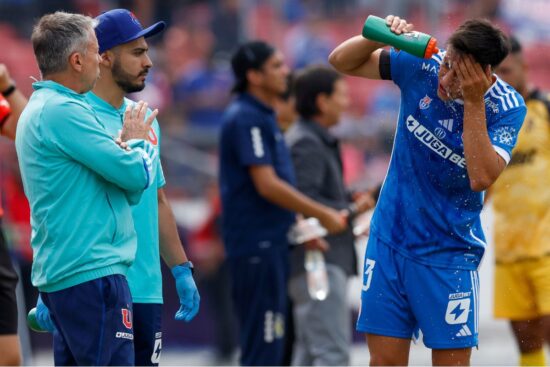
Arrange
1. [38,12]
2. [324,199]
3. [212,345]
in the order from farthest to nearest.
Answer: [38,12] → [212,345] → [324,199]

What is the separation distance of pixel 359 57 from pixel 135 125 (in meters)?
1.26

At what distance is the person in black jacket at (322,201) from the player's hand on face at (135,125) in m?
3.81

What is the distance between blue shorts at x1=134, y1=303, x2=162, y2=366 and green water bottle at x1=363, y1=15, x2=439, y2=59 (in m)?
1.76

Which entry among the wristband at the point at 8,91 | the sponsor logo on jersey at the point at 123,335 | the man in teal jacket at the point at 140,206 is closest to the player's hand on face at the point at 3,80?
the wristband at the point at 8,91

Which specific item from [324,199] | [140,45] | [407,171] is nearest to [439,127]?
[407,171]

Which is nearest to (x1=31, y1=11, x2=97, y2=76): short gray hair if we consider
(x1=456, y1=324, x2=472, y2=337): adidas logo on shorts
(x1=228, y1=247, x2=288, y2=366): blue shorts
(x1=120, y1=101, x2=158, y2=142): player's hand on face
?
(x1=120, y1=101, x2=158, y2=142): player's hand on face

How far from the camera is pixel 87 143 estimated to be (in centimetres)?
506

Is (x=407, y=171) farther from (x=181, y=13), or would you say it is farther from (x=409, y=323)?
(x=181, y=13)

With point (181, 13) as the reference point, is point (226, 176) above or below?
below

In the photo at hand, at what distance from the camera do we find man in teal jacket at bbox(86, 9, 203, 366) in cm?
579

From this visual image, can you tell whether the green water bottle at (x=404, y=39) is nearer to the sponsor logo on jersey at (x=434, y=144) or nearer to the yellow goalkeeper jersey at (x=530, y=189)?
the sponsor logo on jersey at (x=434, y=144)

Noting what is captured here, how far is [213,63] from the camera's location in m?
15.4

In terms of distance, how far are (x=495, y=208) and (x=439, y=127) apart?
9.96 feet

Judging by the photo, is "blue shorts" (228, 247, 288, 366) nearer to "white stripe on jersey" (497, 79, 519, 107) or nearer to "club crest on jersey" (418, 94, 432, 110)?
"club crest on jersey" (418, 94, 432, 110)
